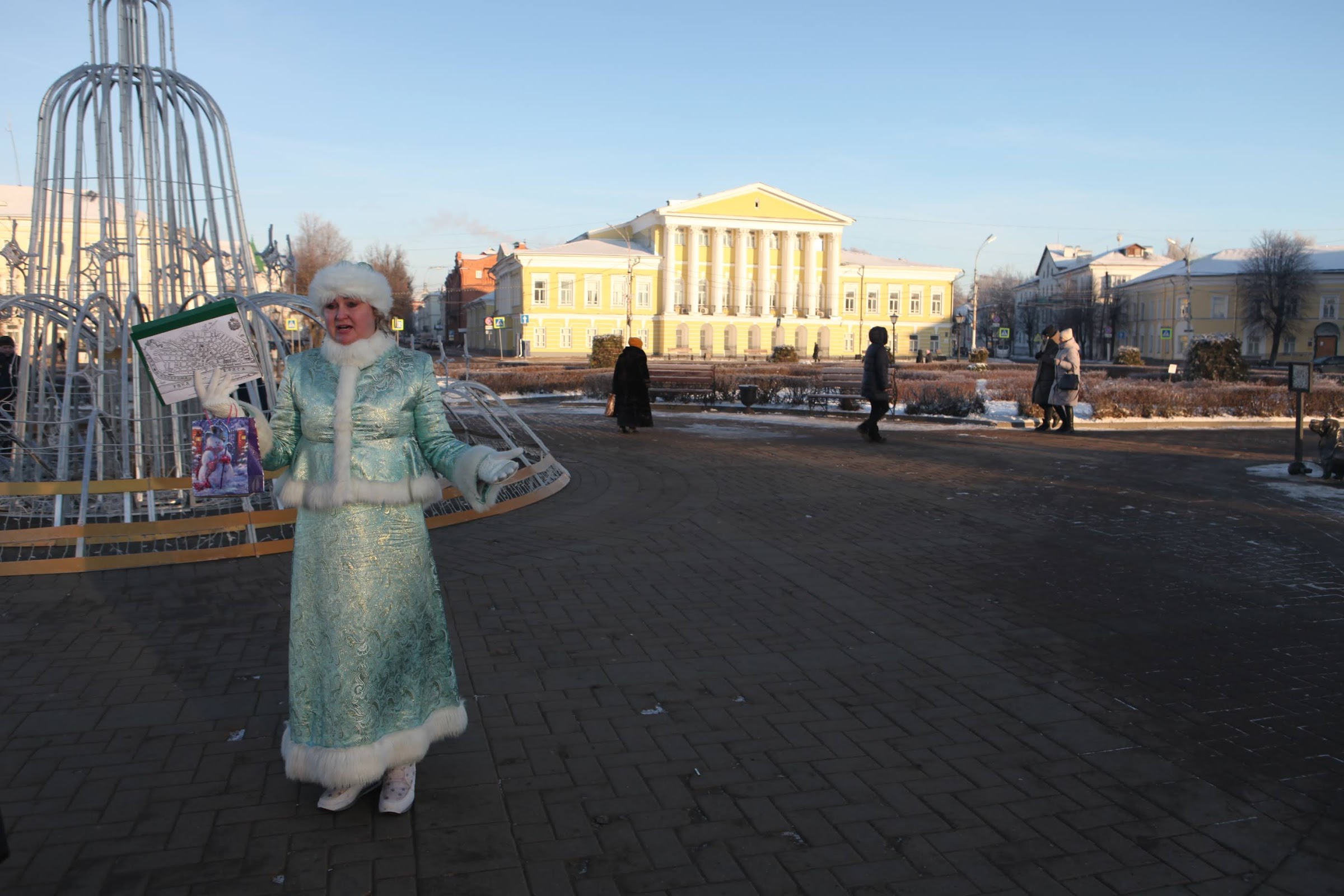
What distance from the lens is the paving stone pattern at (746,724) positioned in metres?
3.12

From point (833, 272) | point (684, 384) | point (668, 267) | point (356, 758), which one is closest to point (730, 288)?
point (668, 267)

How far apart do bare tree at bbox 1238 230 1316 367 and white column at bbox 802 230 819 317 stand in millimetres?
28826

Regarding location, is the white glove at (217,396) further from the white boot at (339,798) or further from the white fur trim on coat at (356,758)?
the white boot at (339,798)

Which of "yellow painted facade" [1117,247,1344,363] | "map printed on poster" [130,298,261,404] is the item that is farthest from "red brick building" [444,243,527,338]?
"map printed on poster" [130,298,261,404]

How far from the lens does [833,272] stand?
246 feet

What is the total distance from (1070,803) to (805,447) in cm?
1063

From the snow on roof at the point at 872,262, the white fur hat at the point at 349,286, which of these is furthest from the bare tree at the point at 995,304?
the white fur hat at the point at 349,286

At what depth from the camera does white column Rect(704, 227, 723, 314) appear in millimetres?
72938

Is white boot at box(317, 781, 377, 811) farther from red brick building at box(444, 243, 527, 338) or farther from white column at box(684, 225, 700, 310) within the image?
red brick building at box(444, 243, 527, 338)

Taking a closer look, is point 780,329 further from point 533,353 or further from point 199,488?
point 199,488

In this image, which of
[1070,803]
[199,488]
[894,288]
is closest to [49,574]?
[199,488]

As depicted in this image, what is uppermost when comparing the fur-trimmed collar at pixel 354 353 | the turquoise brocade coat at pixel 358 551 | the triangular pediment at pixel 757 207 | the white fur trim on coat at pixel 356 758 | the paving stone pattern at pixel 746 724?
the triangular pediment at pixel 757 207

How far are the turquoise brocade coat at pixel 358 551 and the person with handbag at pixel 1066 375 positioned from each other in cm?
1416

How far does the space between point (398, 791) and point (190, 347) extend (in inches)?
146
